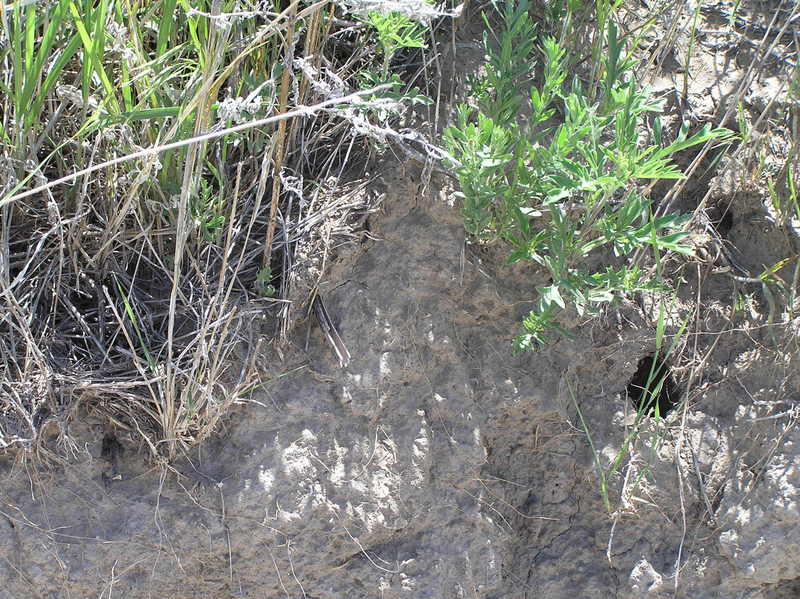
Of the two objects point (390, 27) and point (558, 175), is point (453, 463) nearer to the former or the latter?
point (558, 175)

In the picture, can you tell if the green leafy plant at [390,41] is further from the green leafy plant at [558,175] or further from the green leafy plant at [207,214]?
the green leafy plant at [207,214]

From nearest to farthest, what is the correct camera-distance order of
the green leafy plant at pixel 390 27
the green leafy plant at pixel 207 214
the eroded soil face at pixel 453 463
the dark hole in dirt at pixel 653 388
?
1. the green leafy plant at pixel 390 27
2. the green leafy plant at pixel 207 214
3. the eroded soil face at pixel 453 463
4. the dark hole in dirt at pixel 653 388

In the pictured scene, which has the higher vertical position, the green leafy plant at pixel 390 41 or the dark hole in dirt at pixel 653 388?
the green leafy plant at pixel 390 41

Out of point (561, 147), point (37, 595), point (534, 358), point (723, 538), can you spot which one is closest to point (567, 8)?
point (561, 147)

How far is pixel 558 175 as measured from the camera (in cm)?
165

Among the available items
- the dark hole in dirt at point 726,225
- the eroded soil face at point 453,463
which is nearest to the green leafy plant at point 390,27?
the eroded soil face at point 453,463

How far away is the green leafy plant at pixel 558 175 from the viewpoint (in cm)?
162

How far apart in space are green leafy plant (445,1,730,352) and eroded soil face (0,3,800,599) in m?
0.16

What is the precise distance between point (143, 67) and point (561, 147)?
786 millimetres

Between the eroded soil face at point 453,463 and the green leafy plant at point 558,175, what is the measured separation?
0.51 ft

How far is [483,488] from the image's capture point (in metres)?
1.97

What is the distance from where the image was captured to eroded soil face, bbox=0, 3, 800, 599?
1.80 meters

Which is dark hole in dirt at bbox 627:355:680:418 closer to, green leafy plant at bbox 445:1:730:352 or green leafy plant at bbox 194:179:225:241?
green leafy plant at bbox 445:1:730:352

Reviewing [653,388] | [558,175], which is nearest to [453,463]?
[653,388]
